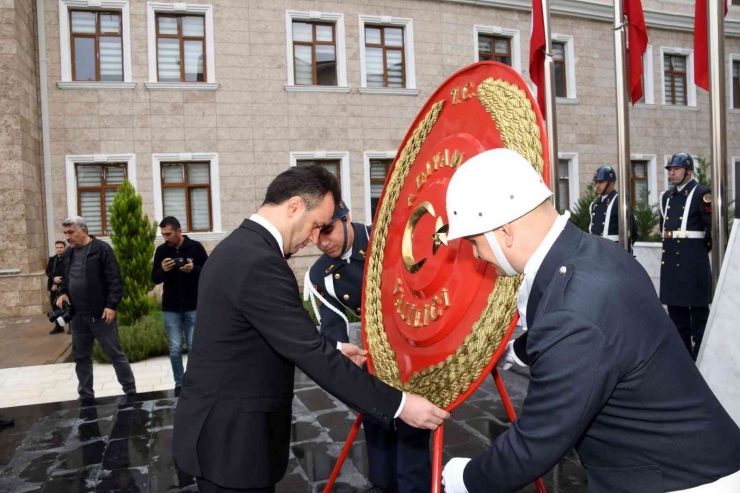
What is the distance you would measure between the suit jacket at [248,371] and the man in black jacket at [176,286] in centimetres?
446

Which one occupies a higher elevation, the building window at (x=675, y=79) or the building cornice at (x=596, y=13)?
the building cornice at (x=596, y=13)

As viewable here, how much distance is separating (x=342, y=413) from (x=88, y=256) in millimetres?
3341

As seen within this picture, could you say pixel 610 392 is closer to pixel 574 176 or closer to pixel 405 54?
pixel 405 54

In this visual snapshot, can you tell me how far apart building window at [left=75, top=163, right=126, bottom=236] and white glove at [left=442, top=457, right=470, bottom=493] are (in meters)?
14.0

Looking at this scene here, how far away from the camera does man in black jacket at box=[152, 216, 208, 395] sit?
21.1 ft

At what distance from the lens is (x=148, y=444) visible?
4500 millimetres

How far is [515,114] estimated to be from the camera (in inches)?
72.0

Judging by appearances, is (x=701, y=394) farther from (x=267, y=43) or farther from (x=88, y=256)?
(x=267, y=43)

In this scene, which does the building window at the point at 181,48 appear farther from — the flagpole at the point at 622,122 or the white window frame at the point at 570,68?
the flagpole at the point at 622,122

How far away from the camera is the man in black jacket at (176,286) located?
642 cm

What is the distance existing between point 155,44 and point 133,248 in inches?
239

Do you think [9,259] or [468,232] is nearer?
[468,232]

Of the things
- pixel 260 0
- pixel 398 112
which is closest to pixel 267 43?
pixel 260 0

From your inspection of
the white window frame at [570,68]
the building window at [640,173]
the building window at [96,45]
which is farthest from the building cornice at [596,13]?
the building window at [96,45]
